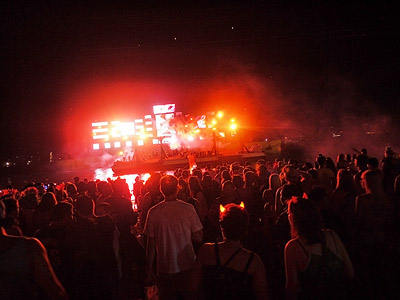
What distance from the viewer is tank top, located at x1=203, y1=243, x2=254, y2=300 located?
216cm

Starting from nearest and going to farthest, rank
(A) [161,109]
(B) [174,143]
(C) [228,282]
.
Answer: (C) [228,282], (B) [174,143], (A) [161,109]

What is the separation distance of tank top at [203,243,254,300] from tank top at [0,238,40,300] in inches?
54.8

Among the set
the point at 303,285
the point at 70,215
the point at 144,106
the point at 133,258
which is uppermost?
the point at 144,106

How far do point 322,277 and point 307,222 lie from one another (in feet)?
1.43

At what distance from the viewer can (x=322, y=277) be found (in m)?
2.33

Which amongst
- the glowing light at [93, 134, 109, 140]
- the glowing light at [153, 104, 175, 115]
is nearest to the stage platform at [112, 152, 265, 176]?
the glowing light at [93, 134, 109, 140]

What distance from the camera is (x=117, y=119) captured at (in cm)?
3412

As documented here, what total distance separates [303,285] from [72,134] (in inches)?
1770

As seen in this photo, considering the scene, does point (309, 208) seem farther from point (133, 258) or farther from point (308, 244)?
point (133, 258)

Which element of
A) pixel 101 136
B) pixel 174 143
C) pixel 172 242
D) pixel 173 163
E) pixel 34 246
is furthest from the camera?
pixel 174 143

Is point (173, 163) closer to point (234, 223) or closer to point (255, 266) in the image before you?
point (234, 223)

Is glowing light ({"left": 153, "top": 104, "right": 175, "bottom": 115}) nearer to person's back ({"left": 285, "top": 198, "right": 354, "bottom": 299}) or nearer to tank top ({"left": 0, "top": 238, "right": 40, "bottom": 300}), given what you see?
tank top ({"left": 0, "top": 238, "right": 40, "bottom": 300})

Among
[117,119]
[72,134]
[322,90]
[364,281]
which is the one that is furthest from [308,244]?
[72,134]

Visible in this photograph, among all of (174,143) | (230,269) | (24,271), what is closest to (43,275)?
(24,271)
